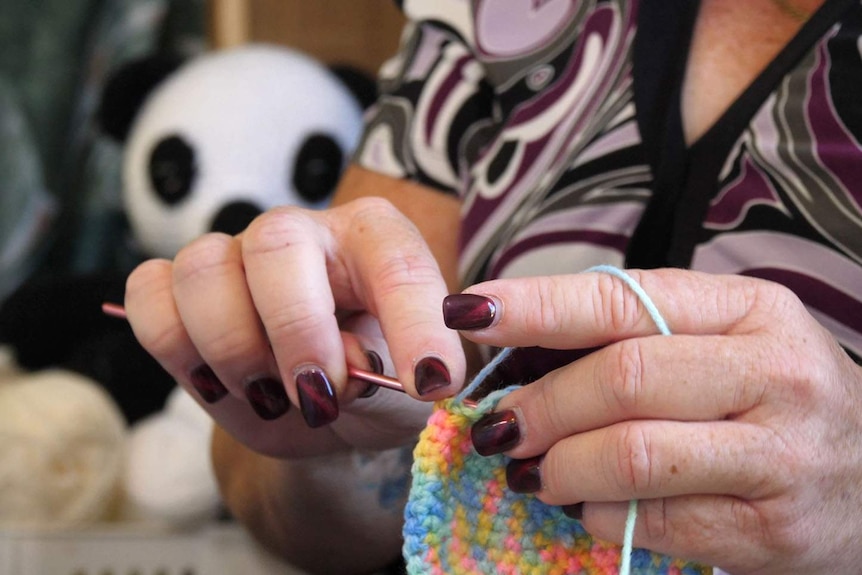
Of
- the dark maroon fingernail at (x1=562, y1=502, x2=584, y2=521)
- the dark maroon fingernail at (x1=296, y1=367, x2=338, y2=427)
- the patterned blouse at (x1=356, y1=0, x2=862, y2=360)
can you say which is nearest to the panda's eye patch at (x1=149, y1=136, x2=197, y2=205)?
the patterned blouse at (x1=356, y1=0, x2=862, y2=360)

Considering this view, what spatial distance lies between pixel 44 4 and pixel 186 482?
2.72 feet

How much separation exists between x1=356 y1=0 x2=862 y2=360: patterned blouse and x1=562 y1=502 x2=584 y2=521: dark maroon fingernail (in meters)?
0.21

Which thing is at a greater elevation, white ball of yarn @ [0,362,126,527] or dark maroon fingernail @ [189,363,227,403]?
dark maroon fingernail @ [189,363,227,403]

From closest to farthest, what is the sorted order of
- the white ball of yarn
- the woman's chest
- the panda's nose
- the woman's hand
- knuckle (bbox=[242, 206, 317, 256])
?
1. the woman's hand
2. knuckle (bbox=[242, 206, 317, 256])
3. the woman's chest
4. the white ball of yarn
5. the panda's nose

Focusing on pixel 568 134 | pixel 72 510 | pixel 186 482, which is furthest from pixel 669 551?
pixel 72 510

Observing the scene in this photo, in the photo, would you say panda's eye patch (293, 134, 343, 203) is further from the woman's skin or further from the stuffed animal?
the woman's skin

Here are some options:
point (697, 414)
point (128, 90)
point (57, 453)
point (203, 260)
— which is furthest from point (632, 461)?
point (128, 90)

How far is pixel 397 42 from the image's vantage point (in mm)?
1374

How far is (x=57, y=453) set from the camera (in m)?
0.89

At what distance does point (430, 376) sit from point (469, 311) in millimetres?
50

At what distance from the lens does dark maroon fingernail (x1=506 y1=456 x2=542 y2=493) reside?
0.41 meters

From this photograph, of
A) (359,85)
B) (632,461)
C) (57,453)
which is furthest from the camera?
(359,85)

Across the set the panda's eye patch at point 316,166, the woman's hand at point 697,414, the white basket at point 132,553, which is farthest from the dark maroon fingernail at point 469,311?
the panda's eye patch at point 316,166

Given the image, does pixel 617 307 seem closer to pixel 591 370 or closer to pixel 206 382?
pixel 591 370
